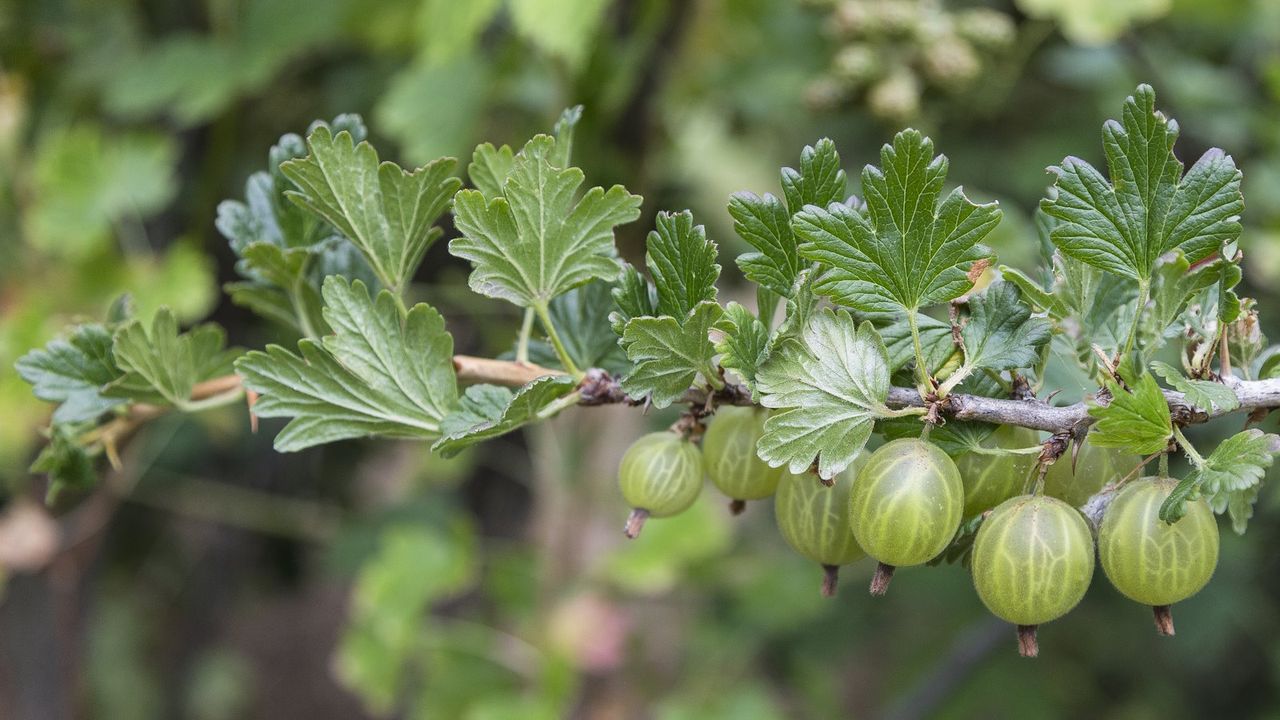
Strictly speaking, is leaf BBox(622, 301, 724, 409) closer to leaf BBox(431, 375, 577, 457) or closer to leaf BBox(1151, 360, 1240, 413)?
leaf BBox(431, 375, 577, 457)

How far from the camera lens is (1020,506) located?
312mm

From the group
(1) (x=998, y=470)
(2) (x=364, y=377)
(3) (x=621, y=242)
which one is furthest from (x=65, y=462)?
(3) (x=621, y=242)

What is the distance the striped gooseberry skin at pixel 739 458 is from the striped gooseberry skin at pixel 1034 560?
87mm

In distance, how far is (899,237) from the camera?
32cm

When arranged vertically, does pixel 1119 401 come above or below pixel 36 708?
above

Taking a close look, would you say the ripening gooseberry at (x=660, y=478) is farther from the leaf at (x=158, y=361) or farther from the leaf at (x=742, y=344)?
the leaf at (x=158, y=361)

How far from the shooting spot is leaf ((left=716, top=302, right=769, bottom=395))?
0.31m

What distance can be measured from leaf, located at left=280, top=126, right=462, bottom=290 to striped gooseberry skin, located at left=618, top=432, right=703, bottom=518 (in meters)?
0.12

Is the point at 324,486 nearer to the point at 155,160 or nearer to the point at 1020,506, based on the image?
the point at 155,160

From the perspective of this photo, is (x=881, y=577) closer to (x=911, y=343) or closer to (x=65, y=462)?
(x=911, y=343)

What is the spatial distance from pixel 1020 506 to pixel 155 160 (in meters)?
1.09

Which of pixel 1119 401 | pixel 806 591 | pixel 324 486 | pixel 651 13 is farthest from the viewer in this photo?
pixel 324 486

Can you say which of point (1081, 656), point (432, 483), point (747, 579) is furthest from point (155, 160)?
point (1081, 656)

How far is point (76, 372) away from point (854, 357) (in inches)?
12.7
